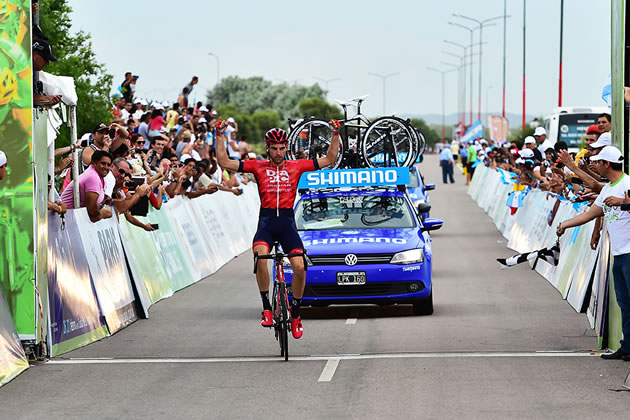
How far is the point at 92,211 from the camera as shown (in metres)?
14.4

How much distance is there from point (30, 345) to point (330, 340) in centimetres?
316

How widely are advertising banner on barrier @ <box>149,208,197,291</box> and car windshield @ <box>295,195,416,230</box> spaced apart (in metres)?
2.73

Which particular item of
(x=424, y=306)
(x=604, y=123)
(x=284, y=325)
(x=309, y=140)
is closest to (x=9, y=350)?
(x=284, y=325)

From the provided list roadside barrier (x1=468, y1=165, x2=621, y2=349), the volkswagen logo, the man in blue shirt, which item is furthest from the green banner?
the man in blue shirt

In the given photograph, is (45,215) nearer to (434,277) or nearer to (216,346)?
(216,346)

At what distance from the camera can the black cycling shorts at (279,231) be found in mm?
12372

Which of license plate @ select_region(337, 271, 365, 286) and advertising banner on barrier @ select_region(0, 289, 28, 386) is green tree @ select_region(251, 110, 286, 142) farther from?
advertising banner on barrier @ select_region(0, 289, 28, 386)

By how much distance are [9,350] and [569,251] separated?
9.42 m

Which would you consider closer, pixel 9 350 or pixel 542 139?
pixel 9 350

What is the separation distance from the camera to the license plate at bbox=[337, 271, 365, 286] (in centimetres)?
1505

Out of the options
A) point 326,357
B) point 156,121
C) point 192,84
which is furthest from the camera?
point 192,84

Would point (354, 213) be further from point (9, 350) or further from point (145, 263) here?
point (9, 350)

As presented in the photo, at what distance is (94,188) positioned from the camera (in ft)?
48.1

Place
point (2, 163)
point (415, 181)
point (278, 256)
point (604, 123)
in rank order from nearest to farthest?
1. point (2, 163)
2. point (278, 256)
3. point (604, 123)
4. point (415, 181)
